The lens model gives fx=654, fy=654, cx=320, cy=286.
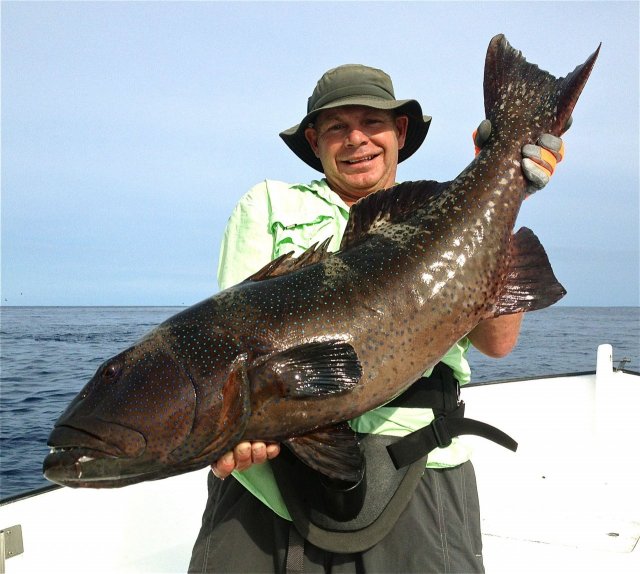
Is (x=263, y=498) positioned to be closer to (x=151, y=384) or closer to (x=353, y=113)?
(x=151, y=384)

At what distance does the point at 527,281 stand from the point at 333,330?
1.00 metres

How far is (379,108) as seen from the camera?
136 inches

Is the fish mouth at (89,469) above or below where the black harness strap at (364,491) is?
above

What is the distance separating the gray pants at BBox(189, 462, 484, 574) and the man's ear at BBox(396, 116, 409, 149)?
1.92 meters

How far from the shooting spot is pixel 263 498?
3121 millimetres

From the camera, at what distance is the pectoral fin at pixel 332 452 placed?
2627mm

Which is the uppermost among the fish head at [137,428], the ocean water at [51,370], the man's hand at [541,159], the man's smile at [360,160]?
the man's smile at [360,160]

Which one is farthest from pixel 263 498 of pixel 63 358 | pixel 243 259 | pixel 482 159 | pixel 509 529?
pixel 63 358

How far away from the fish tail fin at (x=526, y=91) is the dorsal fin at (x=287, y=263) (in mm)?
1107

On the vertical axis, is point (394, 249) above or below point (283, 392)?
above

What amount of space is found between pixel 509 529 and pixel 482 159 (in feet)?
12.6

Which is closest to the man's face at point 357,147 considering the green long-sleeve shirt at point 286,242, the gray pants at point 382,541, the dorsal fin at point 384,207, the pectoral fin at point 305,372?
the green long-sleeve shirt at point 286,242

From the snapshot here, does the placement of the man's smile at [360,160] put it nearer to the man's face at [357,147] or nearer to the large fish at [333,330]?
the man's face at [357,147]

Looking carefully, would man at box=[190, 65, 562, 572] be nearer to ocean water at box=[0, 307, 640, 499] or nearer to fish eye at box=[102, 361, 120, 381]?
fish eye at box=[102, 361, 120, 381]
